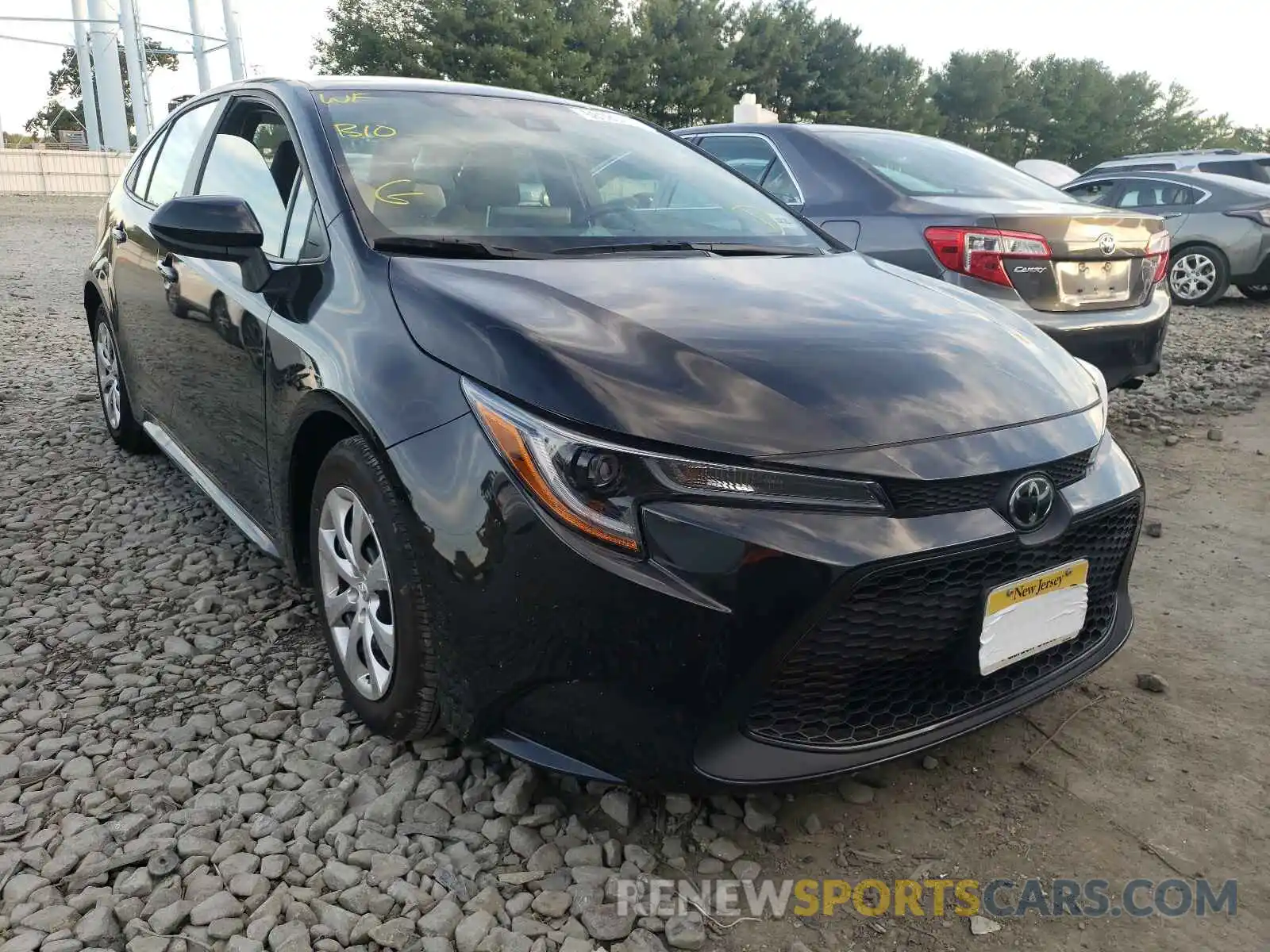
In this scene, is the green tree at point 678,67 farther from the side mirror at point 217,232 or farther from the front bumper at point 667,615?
the front bumper at point 667,615

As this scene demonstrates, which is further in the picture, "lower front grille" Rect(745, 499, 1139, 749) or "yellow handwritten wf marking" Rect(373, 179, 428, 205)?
"yellow handwritten wf marking" Rect(373, 179, 428, 205)

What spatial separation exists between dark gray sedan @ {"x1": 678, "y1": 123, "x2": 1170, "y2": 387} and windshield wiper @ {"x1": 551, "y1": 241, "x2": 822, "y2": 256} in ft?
4.81

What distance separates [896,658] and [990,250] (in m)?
2.74

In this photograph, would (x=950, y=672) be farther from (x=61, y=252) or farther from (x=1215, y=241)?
(x=61, y=252)

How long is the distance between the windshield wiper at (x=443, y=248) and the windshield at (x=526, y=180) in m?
0.02

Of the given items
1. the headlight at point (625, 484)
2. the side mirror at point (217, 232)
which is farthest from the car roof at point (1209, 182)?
the headlight at point (625, 484)

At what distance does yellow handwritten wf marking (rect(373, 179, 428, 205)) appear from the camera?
2502 millimetres

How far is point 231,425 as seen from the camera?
2.84 m

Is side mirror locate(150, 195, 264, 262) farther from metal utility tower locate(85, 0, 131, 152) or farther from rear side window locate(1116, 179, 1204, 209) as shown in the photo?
metal utility tower locate(85, 0, 131, 152)

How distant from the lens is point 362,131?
2.70m

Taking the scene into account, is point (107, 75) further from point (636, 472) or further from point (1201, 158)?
point (636, 472)

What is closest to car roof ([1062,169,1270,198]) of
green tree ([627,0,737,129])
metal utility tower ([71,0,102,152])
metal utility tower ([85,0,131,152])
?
green tree ([627,0,737,129])

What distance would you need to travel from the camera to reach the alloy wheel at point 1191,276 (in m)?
9.74

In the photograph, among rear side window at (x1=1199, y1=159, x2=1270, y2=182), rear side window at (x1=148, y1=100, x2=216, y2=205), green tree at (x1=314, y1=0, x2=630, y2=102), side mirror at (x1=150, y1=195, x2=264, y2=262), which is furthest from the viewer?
green tree at (x1=314, y1=0, x2=630, y2=102)
